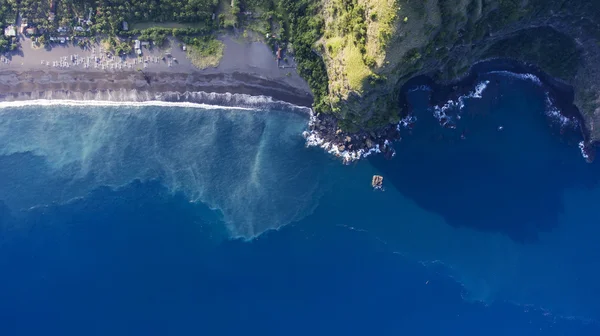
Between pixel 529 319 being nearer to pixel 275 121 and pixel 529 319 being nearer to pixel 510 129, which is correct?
pixel 510 129

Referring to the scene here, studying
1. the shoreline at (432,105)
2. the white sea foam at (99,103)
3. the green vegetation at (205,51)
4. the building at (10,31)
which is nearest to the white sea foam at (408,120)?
the shoreline at (432,105)

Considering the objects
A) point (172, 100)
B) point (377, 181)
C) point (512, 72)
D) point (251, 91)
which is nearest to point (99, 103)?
point (172, 100)

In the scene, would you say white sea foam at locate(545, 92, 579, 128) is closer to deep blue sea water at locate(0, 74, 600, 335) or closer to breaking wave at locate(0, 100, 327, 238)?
deep blue sea water at locate(0, 74, 600, 335)

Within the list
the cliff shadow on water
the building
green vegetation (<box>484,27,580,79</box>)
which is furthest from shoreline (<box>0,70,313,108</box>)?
green vegetation (<box>484,27,580,79</box>)

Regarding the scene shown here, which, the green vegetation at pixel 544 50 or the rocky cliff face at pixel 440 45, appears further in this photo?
the green vegetation at pixel 544 50

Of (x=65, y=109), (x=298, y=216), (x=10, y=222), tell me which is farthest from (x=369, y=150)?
(x=10, y=222)

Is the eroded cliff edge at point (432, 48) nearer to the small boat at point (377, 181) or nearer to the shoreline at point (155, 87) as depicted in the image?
the small boat at point (377, 181)
